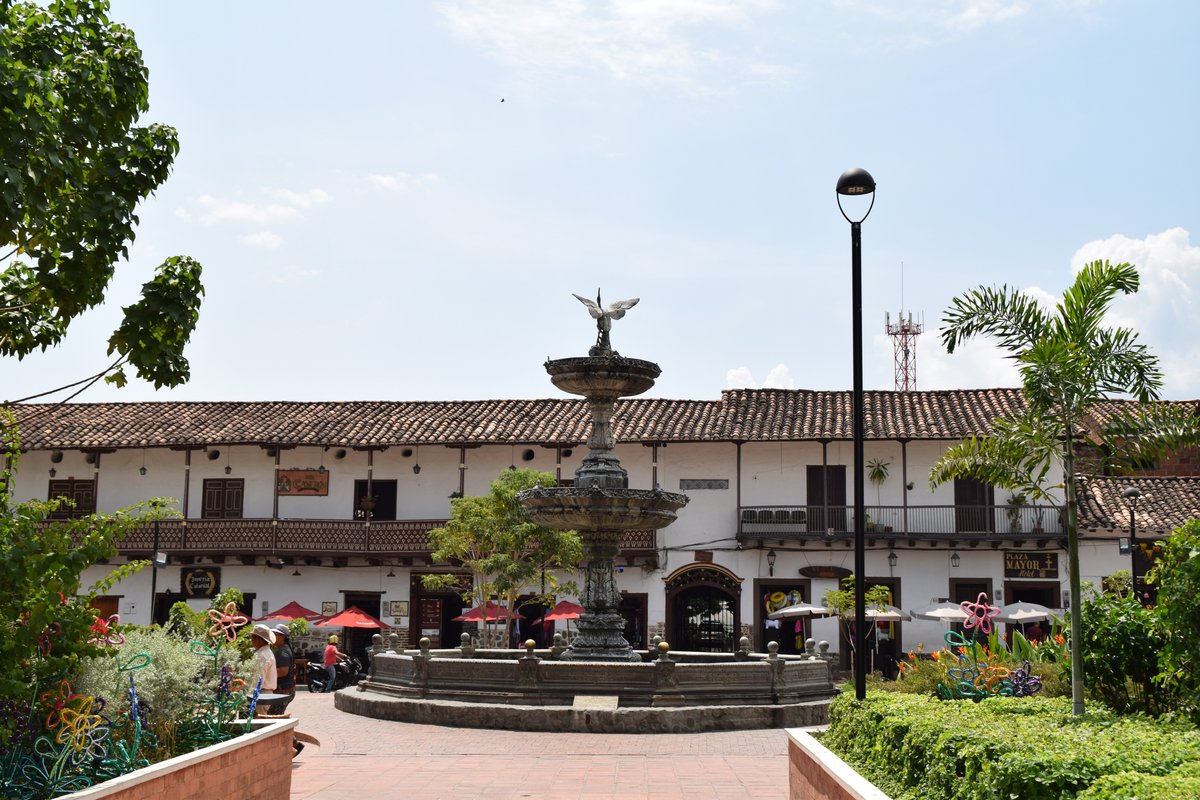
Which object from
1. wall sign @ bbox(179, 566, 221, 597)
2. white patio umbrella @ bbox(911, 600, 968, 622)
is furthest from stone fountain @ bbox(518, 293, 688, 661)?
wall sign @ bbox(179, 566, 221, 597)

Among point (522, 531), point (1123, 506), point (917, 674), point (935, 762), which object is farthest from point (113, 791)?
point (1123, 506)

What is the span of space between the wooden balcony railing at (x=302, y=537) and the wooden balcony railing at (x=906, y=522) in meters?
3.22

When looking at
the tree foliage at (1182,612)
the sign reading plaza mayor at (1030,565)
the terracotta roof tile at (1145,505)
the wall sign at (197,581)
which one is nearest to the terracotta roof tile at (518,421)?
the terracotta roof tile at (1145,505)

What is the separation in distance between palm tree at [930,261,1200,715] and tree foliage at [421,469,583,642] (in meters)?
19.0

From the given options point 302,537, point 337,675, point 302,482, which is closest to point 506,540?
point 337,675

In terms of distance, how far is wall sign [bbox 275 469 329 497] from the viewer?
35.2m

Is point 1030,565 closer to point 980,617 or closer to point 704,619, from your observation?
point 704,619

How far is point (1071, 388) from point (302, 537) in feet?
90.3

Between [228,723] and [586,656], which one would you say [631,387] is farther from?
[228,723]

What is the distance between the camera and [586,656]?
1838 cm

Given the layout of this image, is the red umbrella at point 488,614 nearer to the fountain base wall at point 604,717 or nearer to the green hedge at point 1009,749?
the fountain base wall at point 604,717

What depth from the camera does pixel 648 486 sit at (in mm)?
33781

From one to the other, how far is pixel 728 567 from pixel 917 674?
18940 millimetres

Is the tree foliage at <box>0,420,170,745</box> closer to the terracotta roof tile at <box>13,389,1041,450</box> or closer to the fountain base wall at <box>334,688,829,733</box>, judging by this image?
the fountain base wall at <box>334,688,829,733</box>
